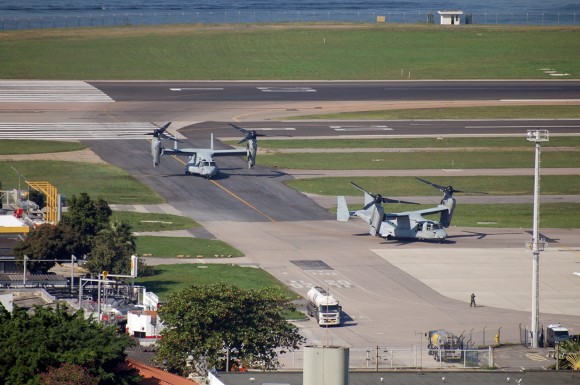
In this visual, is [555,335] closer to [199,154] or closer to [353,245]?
[353,245]

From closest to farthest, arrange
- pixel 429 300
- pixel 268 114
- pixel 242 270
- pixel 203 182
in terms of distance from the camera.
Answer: pixel 429 300, pixel 242 270, pixel 203 182, pixel 268 114

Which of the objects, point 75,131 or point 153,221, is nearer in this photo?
point 153,221

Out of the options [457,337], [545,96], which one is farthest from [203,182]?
[545,96]

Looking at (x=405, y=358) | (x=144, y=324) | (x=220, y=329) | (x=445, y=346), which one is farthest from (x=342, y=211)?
(x=220, y=329)

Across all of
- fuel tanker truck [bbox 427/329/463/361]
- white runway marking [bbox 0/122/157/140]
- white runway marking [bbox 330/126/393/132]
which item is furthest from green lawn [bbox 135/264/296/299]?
white runway marking [bbox 330/126/393/132]

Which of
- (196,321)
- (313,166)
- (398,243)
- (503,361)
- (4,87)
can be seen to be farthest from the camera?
(4,87)

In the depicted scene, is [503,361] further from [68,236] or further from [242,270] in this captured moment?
[68,236]

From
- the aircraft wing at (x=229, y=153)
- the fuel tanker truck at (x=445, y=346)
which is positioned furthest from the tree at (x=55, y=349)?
the aircraft wing at (x=229, y=153)

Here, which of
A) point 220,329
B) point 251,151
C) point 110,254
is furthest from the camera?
point 251,151
